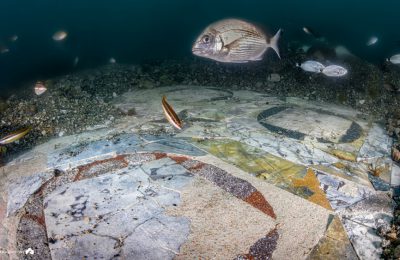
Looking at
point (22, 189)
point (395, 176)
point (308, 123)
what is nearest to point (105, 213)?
point (22, 189)

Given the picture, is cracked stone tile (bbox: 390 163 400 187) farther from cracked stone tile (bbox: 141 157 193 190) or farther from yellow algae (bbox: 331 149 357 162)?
cracked stone tile (bbox: 141 157 193 190)

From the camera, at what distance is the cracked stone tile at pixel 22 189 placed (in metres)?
4.19

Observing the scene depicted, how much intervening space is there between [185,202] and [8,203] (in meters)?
2.42

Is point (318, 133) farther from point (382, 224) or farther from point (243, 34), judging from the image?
point (243, 34)

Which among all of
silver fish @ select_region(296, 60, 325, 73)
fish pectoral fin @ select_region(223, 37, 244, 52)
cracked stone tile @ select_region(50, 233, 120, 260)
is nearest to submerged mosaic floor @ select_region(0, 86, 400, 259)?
cracked stone tile @ select_region(50, 233, 120, 260)

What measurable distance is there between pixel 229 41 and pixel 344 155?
317 cm

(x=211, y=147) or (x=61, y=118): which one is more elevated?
(x=211, y=147)

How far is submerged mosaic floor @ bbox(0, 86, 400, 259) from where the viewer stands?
11.7 feet

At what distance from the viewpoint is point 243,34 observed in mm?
4332

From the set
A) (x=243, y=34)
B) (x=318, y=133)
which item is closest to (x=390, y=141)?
(x=318, y=133)

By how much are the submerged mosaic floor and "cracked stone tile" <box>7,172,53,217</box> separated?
18 mm

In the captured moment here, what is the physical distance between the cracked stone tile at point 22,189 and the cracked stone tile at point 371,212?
14.0 ft

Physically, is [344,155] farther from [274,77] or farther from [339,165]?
[274,77]

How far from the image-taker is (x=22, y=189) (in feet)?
14.8
